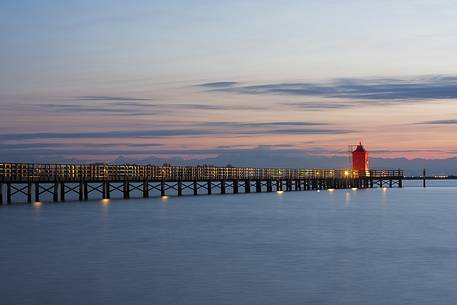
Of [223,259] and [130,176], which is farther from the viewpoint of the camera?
[130,176]

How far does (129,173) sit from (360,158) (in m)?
61.2

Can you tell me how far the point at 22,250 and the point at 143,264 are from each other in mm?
7606

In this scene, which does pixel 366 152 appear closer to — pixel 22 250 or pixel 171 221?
pixel 171 221

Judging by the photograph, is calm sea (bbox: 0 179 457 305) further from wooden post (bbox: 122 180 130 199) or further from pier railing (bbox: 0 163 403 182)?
wooden post (bbox: 122 180 130 199)

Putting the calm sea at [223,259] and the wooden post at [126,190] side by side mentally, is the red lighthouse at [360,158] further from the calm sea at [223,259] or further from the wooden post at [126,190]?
the calm sea at [223,259]

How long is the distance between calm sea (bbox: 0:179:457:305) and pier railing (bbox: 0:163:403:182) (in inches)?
273

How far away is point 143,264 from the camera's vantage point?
32.5m

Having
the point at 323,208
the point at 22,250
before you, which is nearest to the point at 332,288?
the point at 22,250

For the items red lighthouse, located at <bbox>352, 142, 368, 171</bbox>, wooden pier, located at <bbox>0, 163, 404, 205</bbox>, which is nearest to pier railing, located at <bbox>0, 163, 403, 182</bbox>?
wooden pier, located at <bbox>0, 163, 404, 205</bbox>

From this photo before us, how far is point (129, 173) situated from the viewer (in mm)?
79000

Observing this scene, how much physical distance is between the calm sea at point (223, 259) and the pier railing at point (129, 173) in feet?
22.7

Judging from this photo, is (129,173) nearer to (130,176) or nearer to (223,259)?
(130,176)

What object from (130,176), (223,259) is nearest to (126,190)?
(130,176)

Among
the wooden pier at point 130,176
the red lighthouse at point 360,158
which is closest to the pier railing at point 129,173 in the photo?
the wooden pier at point 130,176
